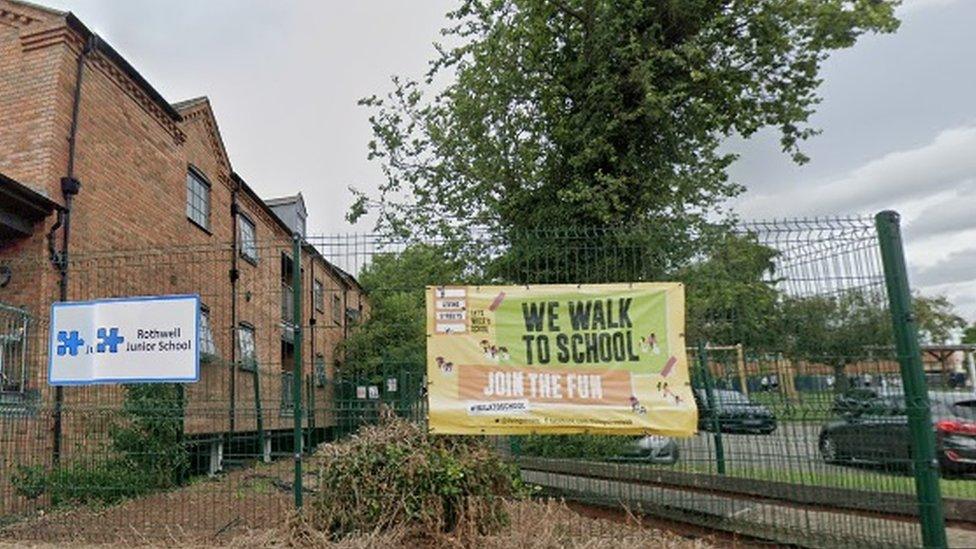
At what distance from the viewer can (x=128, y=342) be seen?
6.83 meters

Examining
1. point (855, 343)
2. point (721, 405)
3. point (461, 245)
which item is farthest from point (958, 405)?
point (461, 245)

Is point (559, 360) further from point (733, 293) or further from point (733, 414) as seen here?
point (733, 293)

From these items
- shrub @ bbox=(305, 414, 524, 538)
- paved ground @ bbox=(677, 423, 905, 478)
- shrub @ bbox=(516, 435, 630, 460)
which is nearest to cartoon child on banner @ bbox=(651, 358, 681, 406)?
paved ground @ bbox=(677, 423, 905, 478)

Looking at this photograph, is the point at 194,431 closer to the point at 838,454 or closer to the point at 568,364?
the point at 568,364

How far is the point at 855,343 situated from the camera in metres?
5.61

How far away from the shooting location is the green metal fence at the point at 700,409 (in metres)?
5.37

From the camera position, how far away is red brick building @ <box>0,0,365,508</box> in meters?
8.01

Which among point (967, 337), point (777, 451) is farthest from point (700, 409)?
point (967, 337)

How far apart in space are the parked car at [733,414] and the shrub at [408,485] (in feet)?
6.47

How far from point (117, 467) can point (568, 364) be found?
240 inches

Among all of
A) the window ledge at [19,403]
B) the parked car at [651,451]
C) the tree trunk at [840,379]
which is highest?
the window ledge at [19,403]

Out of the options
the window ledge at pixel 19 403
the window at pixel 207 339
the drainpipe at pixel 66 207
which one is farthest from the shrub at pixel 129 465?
the window at pixel 207 339

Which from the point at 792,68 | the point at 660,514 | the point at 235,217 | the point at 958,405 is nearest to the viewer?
the point at 660,514

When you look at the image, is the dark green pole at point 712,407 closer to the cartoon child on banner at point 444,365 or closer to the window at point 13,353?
the cartoon child on banner at point 444,365
